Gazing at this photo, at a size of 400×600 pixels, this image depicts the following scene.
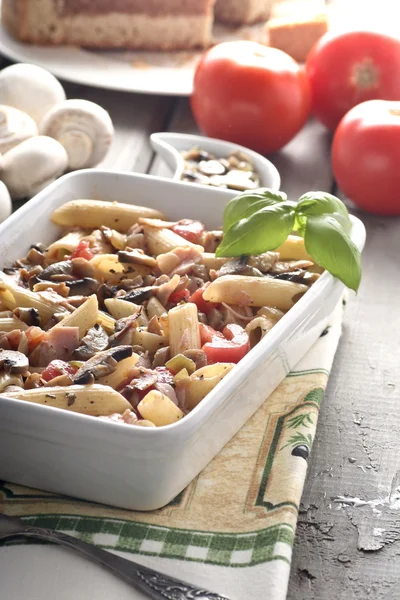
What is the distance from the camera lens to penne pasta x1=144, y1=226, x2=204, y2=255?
6.36 feet

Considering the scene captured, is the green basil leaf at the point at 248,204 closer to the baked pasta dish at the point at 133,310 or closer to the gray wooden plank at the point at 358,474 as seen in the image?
the baked pasta dish at the point at 133,310

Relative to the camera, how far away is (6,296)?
5.71ft

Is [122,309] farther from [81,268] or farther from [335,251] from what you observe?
[335,251]

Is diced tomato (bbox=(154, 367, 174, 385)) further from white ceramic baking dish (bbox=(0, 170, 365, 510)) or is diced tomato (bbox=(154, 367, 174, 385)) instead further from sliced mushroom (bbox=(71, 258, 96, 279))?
sliced mushroom (bbox=(71, 258, 96, 279))

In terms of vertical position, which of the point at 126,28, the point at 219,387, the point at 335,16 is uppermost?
the point at 335,16

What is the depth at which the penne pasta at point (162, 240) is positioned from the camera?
6.36 feet

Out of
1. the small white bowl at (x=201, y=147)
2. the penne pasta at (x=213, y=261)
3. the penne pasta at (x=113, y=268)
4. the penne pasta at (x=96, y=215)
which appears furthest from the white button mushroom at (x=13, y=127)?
the penne pasta at (x=213, y=261)

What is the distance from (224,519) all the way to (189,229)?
739 millimetres

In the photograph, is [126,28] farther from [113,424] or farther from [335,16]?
[113,424]

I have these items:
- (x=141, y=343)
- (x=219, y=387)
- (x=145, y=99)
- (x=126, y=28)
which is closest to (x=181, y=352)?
(x=141, y=343)

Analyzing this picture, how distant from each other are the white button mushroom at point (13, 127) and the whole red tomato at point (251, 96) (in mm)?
537

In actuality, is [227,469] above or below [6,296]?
below

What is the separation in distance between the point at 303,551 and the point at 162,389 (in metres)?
0.34

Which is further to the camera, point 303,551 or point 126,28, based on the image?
point 126,28
